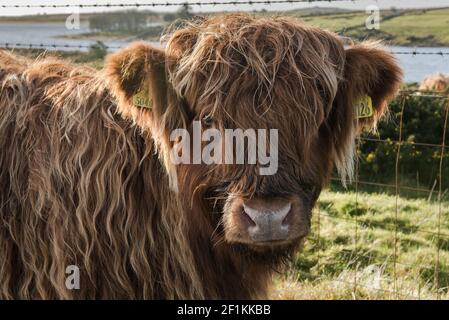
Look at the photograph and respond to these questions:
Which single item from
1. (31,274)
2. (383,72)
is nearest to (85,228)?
(31,274)

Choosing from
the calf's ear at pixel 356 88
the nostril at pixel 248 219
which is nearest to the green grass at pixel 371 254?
the calf's ear at pixel 356 88

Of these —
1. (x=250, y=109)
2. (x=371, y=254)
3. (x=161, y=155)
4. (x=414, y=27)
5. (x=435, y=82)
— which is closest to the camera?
(x=250, y=109)

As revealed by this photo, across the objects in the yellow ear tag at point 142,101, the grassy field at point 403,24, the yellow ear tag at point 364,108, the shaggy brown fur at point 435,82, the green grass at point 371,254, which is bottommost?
the green grass at point 371,254

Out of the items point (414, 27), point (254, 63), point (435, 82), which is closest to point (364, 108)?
point (254, 63)

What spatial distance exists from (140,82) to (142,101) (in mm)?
98

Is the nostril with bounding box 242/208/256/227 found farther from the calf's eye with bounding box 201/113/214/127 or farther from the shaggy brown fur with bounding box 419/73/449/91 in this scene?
the shaggy brown fur with bounding box 419/73/449/91

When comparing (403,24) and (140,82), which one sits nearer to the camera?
(140,82)

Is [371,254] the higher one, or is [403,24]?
[403,24]

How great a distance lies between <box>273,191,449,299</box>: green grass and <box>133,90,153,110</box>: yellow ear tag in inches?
77.8

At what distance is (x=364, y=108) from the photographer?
11.4 feet

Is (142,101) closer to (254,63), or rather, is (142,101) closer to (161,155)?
(161,155)

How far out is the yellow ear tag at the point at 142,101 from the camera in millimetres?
3246

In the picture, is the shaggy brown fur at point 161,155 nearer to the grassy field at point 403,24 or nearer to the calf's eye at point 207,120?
the calf's eye at point 207,120

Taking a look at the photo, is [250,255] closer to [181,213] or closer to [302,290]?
[181,213]
